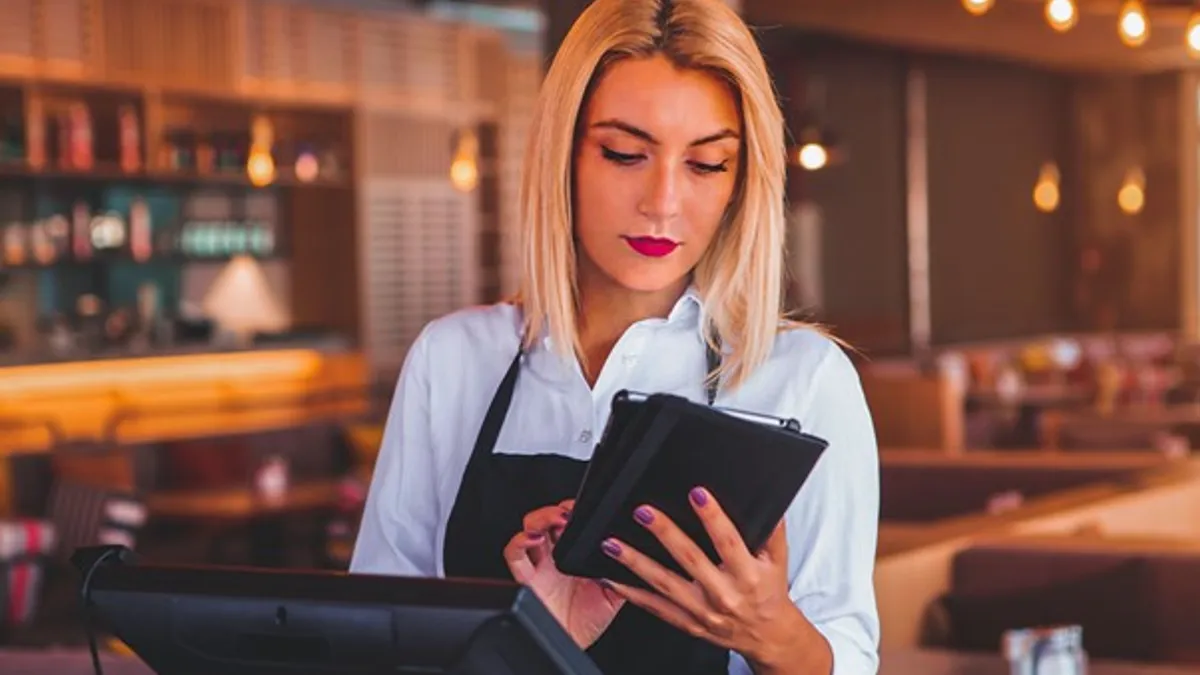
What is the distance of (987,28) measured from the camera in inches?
540

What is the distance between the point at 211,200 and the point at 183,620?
36.9ft

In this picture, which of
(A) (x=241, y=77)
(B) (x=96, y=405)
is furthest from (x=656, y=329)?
(A) (x=241, y=77)

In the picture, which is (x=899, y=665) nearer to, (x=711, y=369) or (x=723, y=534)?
(x=711, y=369)

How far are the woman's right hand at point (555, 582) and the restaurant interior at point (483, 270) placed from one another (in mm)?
2236

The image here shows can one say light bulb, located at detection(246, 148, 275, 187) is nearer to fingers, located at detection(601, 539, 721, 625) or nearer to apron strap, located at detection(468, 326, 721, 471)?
apron strap, located at detection(468, 326, 721, 471)

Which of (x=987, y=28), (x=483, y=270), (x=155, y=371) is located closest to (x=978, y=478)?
(x=155, y=371)

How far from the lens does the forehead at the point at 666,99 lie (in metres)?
1.52

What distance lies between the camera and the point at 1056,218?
18250mm

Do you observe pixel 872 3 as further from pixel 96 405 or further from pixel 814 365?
pixel 814 365

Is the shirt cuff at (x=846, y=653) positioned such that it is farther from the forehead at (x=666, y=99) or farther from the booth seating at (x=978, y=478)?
the booth seating at (x=978, y=478)

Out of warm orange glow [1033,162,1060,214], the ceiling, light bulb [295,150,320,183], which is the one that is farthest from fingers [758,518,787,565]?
warm orange glow [1033,162,1060,214]

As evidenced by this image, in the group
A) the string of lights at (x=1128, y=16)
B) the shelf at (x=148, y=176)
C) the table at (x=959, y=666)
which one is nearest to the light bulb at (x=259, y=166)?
the shelf at (x=148, y=176)

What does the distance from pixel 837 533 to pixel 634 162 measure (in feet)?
1.12

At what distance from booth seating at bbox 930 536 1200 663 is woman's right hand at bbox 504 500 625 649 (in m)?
3.55
